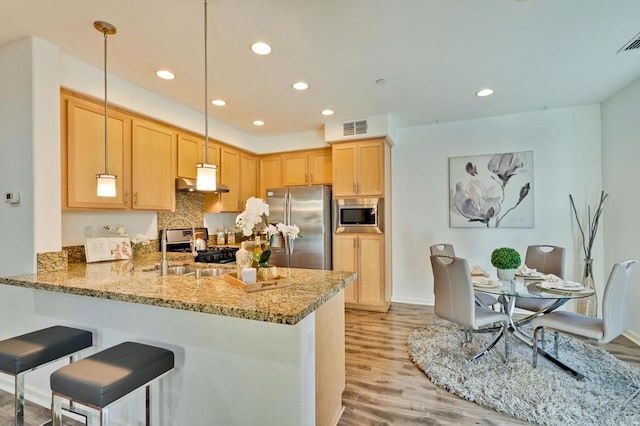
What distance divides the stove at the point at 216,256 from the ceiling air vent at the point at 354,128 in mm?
2213

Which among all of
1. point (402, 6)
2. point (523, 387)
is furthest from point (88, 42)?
point (523, 387)

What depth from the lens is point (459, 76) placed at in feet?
9.30

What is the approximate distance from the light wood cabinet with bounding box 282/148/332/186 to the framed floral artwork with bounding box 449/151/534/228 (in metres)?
1.82

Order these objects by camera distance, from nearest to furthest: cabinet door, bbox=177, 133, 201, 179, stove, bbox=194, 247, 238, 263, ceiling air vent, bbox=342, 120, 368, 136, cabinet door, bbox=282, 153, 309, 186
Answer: stove, bbox=194, 247, 238, 263, cabinet door, bbox=177, 133, 201, 179, ceiling air vent, bbox=342, 120, 368, 136, cabinet door, bbox=282, 153, 309, 186

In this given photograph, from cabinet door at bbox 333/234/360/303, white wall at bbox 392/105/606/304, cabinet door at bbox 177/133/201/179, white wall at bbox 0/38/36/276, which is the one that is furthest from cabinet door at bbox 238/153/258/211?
white wall at bbox 0/38/36/276

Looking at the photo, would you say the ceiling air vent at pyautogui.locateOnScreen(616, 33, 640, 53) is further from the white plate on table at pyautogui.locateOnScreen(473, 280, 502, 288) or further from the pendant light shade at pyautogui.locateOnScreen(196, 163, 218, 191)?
the pendant light shade at pyautogui.locateOnScreen(196, 163, 218, 191)

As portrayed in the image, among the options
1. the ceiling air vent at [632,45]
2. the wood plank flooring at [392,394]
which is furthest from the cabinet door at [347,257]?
the ceiling air vent at [632,45]

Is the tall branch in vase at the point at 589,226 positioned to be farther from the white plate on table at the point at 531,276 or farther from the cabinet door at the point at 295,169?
the cabinet door at the point at 295,169

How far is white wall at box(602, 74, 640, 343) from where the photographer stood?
3.00 m

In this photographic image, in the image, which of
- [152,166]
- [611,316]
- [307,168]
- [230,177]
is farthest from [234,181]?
[611,316]

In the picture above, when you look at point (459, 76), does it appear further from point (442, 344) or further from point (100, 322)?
point (100, 322)

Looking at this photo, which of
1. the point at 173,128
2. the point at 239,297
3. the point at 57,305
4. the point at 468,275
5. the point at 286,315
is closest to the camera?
the point at 286,315

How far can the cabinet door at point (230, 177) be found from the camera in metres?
4.20

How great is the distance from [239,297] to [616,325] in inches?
106
